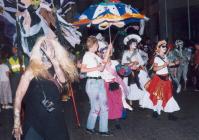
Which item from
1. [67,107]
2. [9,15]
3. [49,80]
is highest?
[9,15]

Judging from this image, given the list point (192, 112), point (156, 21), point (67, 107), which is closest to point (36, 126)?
point (192, 112)

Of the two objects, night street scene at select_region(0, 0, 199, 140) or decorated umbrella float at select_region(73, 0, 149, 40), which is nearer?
night street scene at select_region(0, 0, 199, 140)

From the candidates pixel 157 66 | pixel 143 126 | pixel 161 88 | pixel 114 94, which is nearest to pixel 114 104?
pixel 114 94

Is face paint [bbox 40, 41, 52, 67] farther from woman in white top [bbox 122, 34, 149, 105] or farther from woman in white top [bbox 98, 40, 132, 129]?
woman in white top [bbox 122, 34, 149, 105]

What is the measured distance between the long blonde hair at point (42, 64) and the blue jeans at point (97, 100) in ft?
11.6

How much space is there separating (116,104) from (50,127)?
5.13 metres

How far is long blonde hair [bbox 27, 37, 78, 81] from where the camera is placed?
16.1ft

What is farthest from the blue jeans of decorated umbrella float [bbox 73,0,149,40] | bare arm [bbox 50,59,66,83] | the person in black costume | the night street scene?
the person in black costume

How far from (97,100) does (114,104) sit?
3.66ft

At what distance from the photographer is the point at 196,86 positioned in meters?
16.2

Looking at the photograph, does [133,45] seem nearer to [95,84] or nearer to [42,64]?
[95,84]

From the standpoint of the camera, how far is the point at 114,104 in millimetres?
9930

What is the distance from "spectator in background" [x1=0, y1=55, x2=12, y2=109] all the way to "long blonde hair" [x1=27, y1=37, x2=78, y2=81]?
7717mm

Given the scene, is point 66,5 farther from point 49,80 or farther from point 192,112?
point 49,80
